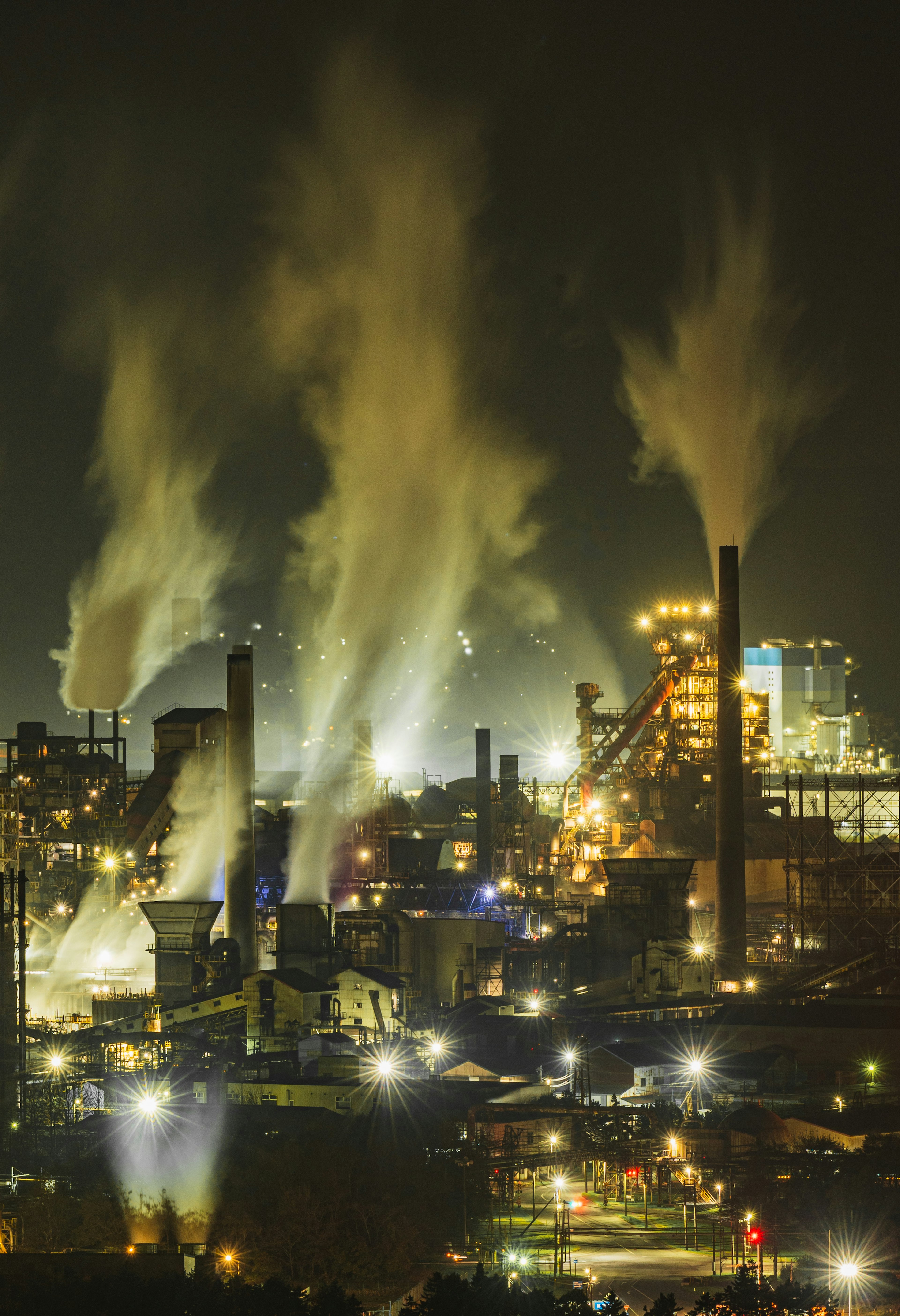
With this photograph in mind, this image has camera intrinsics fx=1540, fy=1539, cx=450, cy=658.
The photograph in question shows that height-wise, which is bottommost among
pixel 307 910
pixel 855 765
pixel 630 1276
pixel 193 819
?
pixel 630 1276

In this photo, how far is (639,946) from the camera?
43469mm

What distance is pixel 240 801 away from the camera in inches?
1651

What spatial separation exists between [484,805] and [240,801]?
14402 millimetres

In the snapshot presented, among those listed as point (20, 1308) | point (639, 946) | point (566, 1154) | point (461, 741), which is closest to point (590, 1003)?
point (639, 946)

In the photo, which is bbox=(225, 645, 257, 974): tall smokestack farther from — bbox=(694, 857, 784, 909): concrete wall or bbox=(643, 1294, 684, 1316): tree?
bbox=(643, 1294, 684, 1316): tree

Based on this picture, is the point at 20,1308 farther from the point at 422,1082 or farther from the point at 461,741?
the point at 461,741

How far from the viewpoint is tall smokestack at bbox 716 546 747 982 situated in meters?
41.8

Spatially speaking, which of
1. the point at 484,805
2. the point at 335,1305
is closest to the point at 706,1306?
the point at 335,1305

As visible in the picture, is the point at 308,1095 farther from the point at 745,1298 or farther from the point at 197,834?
the point at 197,834

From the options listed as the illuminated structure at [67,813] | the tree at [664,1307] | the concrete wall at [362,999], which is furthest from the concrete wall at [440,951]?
the tree at [664,1307]

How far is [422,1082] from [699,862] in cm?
2595

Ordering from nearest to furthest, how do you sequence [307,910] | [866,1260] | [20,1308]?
[20,1308], [866,1260], [307,910]

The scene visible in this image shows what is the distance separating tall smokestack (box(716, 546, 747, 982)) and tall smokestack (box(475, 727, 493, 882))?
1188 centimetres

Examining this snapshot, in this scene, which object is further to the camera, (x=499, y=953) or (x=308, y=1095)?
(x=499, y=953)
